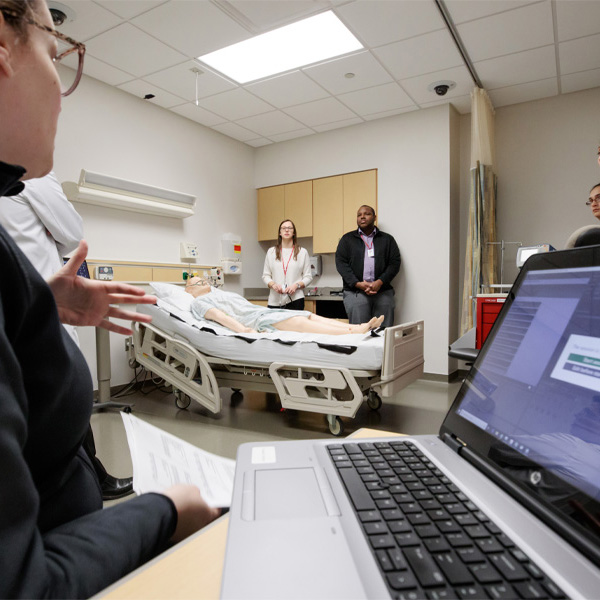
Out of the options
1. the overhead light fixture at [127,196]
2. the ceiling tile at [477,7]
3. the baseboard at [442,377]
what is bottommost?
the baseboard at [442,377]

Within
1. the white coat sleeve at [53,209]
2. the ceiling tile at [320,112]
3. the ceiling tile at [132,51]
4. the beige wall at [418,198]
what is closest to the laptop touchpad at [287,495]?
the white coat sleeve at [53,209]

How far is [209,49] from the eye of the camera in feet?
10.8

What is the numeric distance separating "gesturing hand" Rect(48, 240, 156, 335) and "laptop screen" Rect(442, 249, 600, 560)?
544mm

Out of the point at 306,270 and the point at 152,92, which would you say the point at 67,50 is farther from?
the point at 306,270

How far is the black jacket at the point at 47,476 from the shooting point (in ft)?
1.18

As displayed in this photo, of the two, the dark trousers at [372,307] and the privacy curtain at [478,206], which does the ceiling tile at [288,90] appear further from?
the dark trousers at [372,307]

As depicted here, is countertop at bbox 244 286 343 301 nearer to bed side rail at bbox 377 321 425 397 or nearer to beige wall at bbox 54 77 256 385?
beige wall at bbox 54 77 256 385

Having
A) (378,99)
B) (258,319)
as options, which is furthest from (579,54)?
(258,319)

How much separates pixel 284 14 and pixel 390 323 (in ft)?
10.0

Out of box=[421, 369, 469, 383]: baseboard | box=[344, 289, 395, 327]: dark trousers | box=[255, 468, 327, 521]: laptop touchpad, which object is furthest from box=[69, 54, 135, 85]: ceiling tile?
box=[421, 369, 469, 383]: baseboard

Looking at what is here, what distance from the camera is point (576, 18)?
2.98m

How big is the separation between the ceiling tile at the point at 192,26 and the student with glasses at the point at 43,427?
273cm

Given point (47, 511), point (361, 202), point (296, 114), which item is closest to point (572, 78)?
point (361, 202)

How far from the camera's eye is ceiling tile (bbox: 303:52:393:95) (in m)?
3.53
